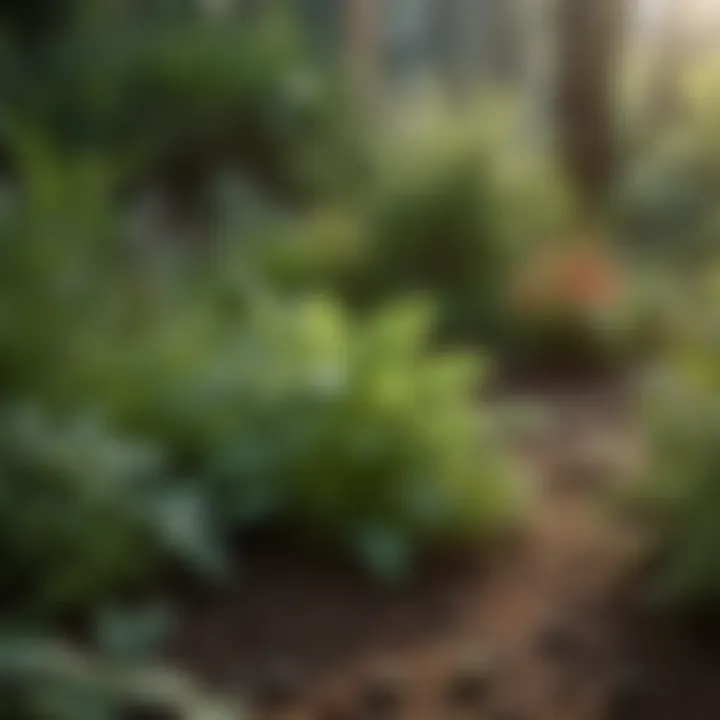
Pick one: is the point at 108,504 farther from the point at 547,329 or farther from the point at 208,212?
the point at 208,212

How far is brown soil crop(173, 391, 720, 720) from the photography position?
234 cm

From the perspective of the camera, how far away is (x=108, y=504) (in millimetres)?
2533

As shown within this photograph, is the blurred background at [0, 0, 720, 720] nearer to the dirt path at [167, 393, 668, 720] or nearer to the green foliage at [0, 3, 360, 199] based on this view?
the dirt path at [167, 393, 668, 720]

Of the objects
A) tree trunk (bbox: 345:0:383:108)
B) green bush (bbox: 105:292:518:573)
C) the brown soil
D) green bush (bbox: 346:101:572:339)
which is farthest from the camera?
tree trunk (bbox: 345:0:383:108)

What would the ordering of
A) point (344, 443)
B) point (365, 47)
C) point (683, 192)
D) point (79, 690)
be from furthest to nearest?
point (365, 47), point (683, 192), point (344, 443), point (79, 690)

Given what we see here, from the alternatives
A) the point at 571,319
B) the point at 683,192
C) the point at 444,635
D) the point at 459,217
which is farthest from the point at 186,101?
the point at 444,635

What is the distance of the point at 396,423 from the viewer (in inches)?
113

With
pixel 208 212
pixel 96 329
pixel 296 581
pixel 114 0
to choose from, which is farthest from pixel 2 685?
pixel 114 0

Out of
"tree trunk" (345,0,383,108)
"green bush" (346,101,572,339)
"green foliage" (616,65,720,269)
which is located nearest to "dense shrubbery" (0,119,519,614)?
"green bush" (346,101,572,339)

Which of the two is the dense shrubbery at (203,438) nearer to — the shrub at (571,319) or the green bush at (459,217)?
the shrub at (571,319)

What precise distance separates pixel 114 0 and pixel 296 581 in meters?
4.34

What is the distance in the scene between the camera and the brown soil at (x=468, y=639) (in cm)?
234

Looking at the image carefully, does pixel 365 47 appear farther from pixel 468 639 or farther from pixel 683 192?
pixel 468 639

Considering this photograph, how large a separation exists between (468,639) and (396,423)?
483 mm
